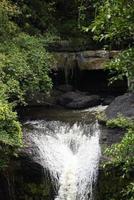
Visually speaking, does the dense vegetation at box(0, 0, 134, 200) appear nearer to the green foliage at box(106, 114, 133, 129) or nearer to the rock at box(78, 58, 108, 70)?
the green foliage at box(106, 114, 133, 129)

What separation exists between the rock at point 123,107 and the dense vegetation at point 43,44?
56 centimetres

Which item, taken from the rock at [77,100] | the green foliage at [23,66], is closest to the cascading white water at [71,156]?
the green foliage at [23,66]

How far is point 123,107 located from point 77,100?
3815mm

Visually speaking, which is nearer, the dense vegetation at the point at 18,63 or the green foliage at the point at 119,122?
the green foliage at the point at 119,122

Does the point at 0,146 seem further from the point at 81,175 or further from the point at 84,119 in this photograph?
the point at 84,119

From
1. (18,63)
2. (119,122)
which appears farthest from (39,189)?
(18,63)

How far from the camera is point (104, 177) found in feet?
36.1

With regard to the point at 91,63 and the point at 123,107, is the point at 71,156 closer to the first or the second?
the point at 123,107

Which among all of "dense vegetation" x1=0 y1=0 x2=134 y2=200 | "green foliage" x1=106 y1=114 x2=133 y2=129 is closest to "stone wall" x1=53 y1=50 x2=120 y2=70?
"dense vegetation" x1=0 y1=0 x2=134 y2=200

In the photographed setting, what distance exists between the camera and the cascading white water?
11367 millimetres

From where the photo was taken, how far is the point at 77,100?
53.9 feet

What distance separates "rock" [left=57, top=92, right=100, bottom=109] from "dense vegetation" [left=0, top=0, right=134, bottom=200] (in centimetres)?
115

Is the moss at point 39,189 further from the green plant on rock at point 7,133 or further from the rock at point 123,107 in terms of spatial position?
the rock at point 123,107

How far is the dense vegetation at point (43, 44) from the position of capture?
18.5 feet
